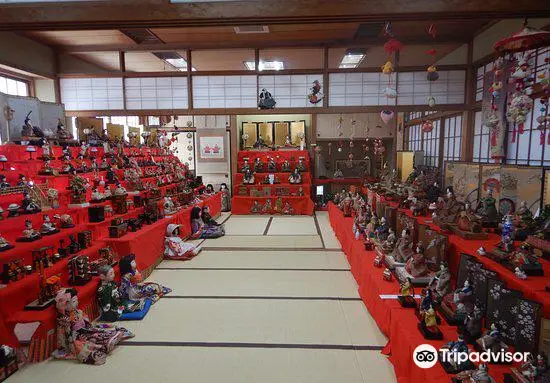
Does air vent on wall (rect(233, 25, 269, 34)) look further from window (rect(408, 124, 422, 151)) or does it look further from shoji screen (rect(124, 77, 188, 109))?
window (rect(408, 124, 422, 151))

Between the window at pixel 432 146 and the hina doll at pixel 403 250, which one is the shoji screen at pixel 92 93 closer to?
the hina doll at pixel 403 250

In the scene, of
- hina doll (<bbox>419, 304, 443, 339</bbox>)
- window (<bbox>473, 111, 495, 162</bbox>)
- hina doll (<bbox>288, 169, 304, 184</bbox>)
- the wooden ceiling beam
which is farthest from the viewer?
hina doll (<bbox>288, 169, 304, 184</bbox>)

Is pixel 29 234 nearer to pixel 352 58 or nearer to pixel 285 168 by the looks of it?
pixel 285 168

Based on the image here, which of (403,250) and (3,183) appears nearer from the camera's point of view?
(403,250)

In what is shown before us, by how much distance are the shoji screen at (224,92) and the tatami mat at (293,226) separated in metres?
3.40

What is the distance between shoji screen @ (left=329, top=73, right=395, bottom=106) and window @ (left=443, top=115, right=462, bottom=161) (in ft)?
6.08

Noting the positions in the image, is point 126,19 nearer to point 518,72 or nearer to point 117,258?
point 117,258

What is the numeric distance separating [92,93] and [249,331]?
26.1ft

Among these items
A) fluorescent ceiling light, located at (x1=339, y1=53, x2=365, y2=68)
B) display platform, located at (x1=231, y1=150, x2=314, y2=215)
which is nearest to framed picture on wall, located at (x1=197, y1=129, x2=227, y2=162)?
display platform, located at (x1=231, y1=150, x2=314, y2=215)

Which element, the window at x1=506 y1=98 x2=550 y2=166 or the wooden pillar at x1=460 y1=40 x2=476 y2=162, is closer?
the window at x1=506 y1=98 x2=550 y2=166

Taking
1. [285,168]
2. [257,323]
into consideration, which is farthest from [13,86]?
[257,323]

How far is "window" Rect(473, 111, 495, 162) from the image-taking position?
23.2ft

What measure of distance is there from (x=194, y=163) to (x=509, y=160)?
10791mm

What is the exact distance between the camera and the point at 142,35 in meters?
8.02
